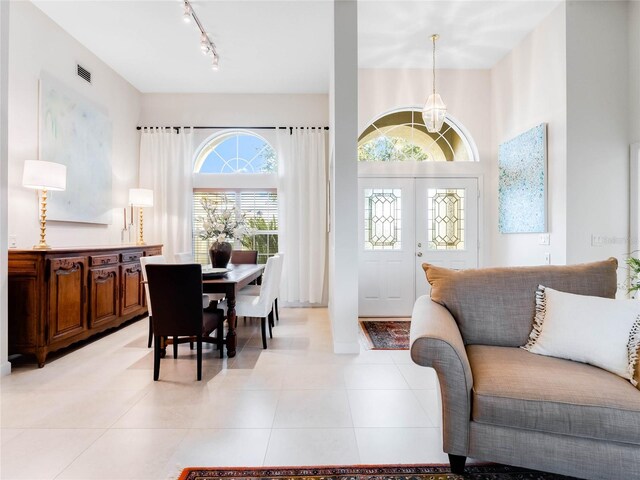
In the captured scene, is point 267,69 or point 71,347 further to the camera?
point 267,69

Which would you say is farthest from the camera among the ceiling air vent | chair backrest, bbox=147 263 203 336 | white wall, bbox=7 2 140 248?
the ceiling air vent

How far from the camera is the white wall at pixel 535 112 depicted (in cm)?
339

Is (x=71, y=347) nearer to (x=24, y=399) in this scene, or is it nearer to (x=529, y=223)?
(x=24, y=399)

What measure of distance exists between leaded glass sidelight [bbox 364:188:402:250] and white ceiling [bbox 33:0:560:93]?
1.75 metres

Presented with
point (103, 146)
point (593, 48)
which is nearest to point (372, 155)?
point (593, 48)

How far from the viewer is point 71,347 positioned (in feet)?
11.1

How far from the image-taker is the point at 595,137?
3.30m

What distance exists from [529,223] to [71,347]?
16.1 feet

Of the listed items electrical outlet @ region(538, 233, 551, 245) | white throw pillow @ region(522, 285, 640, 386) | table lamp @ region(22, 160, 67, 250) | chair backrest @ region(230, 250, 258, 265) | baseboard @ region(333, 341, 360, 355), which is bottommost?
baseboard @ region(333, 341, 360, 355)

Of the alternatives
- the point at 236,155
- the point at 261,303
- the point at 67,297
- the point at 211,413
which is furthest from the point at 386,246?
the point at 67,297

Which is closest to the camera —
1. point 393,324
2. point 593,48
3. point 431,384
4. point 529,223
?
point 431,384

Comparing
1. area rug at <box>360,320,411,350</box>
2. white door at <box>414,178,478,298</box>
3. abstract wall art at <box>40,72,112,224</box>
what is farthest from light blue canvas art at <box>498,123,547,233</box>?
abstract wall art at <box>40,72,112,224</box>

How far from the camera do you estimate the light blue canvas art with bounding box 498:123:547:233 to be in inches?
142

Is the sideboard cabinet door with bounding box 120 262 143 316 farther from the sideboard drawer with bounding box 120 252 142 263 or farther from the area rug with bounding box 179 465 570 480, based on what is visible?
the area rug with bounding box 179 465 570 480
